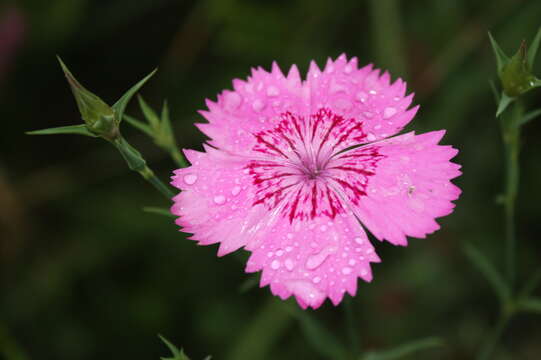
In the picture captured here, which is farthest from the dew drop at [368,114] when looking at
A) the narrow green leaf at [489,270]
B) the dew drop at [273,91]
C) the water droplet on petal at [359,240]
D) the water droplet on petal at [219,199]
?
the narrow green leaf at [489,270]

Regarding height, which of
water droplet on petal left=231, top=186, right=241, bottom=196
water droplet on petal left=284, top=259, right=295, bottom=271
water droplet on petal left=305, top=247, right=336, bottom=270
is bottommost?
water droplet on petal left=305, top=247, right=336, bottom=270

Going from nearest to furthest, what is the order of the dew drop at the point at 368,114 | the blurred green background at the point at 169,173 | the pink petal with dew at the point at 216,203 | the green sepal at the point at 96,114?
the green sepal at the point at 96,114
the pink petal with dew at the point at 216,203
the dew drop at the point at 368,114
the blurred green background at the point at 169,173

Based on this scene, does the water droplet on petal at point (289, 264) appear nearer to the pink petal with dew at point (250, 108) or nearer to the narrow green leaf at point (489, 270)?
the pink petal with dew at point (250, 108)

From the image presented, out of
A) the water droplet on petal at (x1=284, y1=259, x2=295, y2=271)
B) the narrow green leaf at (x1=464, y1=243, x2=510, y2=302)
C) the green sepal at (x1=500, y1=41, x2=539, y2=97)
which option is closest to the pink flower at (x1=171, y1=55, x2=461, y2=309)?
the water droplet on petal at (x1=284, y1=259, x2=295, y2=271)

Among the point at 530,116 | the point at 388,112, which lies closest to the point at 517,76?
the point at 530,116

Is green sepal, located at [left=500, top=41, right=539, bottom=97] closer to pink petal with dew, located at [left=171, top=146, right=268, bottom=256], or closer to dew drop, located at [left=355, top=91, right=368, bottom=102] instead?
dew drop, located at [left=355, top=91, right=368, bottom=102]

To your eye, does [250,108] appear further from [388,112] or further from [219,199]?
[388,112]

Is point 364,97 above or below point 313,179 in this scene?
above
